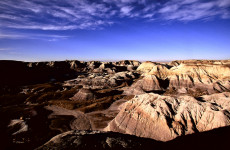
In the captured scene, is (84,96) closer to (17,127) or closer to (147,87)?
(17,127)

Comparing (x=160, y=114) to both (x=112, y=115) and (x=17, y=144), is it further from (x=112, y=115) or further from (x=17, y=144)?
(x=17, y=144)

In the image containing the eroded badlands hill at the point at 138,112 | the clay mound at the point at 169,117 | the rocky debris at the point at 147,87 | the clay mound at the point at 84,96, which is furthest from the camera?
the rocky debris at the point at 147,87

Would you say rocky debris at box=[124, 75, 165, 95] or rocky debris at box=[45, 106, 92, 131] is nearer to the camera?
rocky debris at box=[45, 106, 92, 131]

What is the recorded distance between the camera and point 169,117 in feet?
73.7

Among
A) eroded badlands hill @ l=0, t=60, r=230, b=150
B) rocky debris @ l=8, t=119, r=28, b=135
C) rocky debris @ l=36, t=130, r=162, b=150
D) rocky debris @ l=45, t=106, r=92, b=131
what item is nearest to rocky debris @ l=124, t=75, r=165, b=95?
eroded badlands hill @ l=0, t=60, r=230, b=150

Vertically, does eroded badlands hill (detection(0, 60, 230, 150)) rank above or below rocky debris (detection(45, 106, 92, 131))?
above

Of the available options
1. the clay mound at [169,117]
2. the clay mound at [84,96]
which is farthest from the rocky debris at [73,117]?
the clay mound at [169,117]

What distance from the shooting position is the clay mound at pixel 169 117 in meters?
20.7

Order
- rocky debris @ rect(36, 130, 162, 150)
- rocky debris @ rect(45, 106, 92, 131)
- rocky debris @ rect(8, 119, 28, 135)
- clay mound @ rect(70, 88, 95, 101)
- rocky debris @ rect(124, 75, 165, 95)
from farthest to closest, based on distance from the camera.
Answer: rocky debris @ rect(124, 75, 165, 95)
clay mound @ rect(70, 88, 95, 101)
rocky debris @ rect(45, 106, 92, 131)
rocky debris @ rect(8, 119, 28, 135)
rocky debris @ rect(36, 130, 162, 150)

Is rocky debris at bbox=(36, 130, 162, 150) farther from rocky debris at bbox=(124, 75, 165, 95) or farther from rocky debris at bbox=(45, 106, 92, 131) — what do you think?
rocky debris at bbox=(124, 75, 165, 95)

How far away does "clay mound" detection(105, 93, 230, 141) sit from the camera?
20.7m

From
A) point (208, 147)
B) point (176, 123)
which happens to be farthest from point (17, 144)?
point (208, 147)

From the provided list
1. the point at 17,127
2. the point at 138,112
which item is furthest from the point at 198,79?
the point at 17,127

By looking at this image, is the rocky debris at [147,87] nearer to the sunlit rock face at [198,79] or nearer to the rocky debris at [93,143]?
the sunlit rock face at [198,79]
